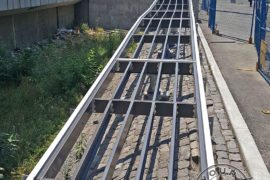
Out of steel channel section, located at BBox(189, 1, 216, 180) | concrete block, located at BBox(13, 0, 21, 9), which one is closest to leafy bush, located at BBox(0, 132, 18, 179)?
steel channel section, located at BBox(189, 1, 216, 180)

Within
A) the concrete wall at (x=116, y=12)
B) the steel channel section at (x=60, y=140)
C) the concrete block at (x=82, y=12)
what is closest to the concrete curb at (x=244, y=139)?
the steel channel section at (x=60, y=140)

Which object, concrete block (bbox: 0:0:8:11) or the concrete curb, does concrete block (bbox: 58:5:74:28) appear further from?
the concrete curb

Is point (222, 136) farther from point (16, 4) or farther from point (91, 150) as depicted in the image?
point (16, 4)

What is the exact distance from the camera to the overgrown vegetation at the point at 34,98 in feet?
16.1

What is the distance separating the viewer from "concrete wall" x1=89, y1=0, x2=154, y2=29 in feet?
52.4

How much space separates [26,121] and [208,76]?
372cm

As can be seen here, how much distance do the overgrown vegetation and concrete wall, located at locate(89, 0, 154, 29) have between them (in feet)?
18.2

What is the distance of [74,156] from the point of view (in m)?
4.74

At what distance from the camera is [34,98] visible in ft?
23.9

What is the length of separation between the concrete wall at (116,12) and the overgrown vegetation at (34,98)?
218 inches

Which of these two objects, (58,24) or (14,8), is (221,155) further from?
(58,24)

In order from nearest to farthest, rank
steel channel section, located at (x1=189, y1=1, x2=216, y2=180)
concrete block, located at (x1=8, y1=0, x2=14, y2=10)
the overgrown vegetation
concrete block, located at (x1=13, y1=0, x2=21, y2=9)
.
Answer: steel channel section, located at (x1=189, y1=1, x2=216, y2=180), the overgrown vegetation, concrete block, located at (x1=8, y1=0, x2=14, y2=10), concrete block, located at (x1=13, y1=0, x2=21, y2=9)

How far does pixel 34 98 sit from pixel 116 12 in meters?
9.78

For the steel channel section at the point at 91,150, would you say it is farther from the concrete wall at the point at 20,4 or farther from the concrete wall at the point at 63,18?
the concrete wall at the point at 63,18
